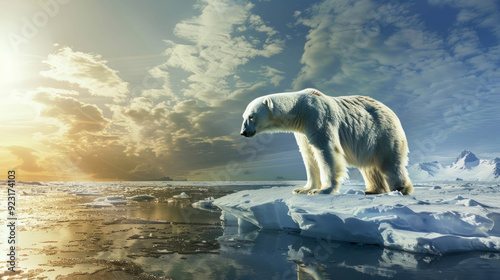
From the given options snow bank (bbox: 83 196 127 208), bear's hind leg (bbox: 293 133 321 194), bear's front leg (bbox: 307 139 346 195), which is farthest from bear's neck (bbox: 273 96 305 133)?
snow bank (bbox: 83 196 127 208)

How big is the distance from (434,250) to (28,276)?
5.78 meters

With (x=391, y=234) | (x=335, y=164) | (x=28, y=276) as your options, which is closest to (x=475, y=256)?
(x=391, y=234)

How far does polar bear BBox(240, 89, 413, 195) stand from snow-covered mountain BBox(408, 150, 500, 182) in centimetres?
3369

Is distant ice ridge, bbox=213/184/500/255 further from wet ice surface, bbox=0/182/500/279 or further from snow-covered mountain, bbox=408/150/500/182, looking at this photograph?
snow-covered mountain, bbox=408/150/500/182

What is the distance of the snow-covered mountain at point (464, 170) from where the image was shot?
44.0m

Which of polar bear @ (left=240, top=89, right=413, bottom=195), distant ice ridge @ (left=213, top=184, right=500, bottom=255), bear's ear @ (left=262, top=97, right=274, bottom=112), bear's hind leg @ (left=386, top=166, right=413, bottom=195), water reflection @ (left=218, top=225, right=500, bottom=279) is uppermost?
bear's ear @ (left=262, top=97, right=274, bottom=112)

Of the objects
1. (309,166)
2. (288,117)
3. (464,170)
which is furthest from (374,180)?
(464,170)

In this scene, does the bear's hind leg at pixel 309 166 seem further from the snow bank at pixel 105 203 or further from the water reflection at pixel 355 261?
the snow bank at pixel 105 203

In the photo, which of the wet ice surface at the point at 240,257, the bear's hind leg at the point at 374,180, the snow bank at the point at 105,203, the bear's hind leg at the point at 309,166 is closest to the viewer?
the wet ice surface at the point at 240,257

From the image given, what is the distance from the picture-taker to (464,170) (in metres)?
58.8

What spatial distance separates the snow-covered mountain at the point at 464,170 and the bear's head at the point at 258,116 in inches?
1389

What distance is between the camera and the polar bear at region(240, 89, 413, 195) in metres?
6.21

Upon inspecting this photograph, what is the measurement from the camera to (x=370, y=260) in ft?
15.9

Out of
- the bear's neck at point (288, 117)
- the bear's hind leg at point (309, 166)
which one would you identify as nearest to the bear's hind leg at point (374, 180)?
the bear's hind leg at point (309, 166)
